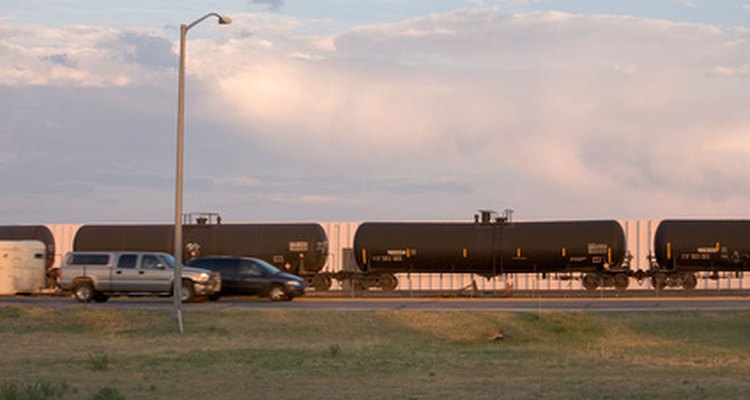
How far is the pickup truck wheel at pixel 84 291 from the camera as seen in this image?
136 ft

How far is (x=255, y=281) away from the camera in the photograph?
4250 centimetres

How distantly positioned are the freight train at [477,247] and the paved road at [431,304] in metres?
4.42

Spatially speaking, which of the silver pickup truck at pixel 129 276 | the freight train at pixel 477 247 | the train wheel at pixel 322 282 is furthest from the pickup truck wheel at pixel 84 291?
the train wheel at pixel 322 282

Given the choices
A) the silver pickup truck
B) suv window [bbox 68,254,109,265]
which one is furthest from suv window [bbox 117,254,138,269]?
suv window [bbox 68,254,109,265]

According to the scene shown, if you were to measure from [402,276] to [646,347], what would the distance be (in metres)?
31.0

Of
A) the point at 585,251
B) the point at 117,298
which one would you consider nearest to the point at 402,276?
the point at 585,251

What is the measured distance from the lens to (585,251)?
4769cm

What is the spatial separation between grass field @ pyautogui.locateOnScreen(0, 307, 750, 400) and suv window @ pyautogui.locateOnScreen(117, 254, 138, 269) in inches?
224

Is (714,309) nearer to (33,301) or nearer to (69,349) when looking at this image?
(69,349)

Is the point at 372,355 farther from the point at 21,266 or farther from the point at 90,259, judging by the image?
the point at 21,266

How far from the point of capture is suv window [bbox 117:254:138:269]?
135 ft

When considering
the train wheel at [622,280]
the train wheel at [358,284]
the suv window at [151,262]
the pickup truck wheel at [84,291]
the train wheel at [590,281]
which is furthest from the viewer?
the train wheel at [358,284]

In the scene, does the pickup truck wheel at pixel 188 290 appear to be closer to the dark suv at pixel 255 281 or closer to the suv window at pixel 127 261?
the dark suv at pixel 255 281

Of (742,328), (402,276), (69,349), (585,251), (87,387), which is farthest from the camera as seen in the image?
(402,276)
